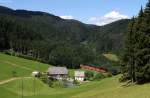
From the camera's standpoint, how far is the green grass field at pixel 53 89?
44.8m

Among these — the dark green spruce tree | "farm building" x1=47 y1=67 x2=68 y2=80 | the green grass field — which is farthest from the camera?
"farm building" x1=47 y1=67 x2=68 y2=80

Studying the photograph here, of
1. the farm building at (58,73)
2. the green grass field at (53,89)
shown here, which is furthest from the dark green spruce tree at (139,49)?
the farm building at (58,73)


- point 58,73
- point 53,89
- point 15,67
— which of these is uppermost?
point 15,67

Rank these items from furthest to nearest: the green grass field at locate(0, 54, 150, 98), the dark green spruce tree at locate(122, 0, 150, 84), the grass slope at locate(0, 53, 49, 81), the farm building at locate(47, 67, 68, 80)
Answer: the farm building at locate(47, 67, 68, 80), the grass slope at locate(0, 53, 49, 81), the dark green spruce tree at locate(122, 0, 150, 84), the green grass field at locate(0, 54, 150, 98)

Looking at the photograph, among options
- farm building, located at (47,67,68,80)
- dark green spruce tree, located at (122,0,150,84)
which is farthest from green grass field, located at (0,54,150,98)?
farm building, located at (47,67,68,80)

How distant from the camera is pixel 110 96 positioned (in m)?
43.0

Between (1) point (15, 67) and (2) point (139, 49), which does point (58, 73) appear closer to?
(1) point (15, 67)

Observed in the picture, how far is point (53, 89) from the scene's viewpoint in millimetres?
88688

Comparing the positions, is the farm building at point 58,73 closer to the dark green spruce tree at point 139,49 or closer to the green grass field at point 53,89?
the green grass field at point 53,89

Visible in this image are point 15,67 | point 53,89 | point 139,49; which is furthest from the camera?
point 15,67

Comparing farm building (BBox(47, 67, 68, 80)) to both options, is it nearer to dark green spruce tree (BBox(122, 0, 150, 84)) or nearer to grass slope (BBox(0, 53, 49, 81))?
grass slope (BBox(0, 53, 49, 81))

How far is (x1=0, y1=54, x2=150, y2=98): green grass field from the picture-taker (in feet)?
147

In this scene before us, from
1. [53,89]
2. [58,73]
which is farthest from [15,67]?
[53,89]

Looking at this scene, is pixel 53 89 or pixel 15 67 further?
pixel 15 67
